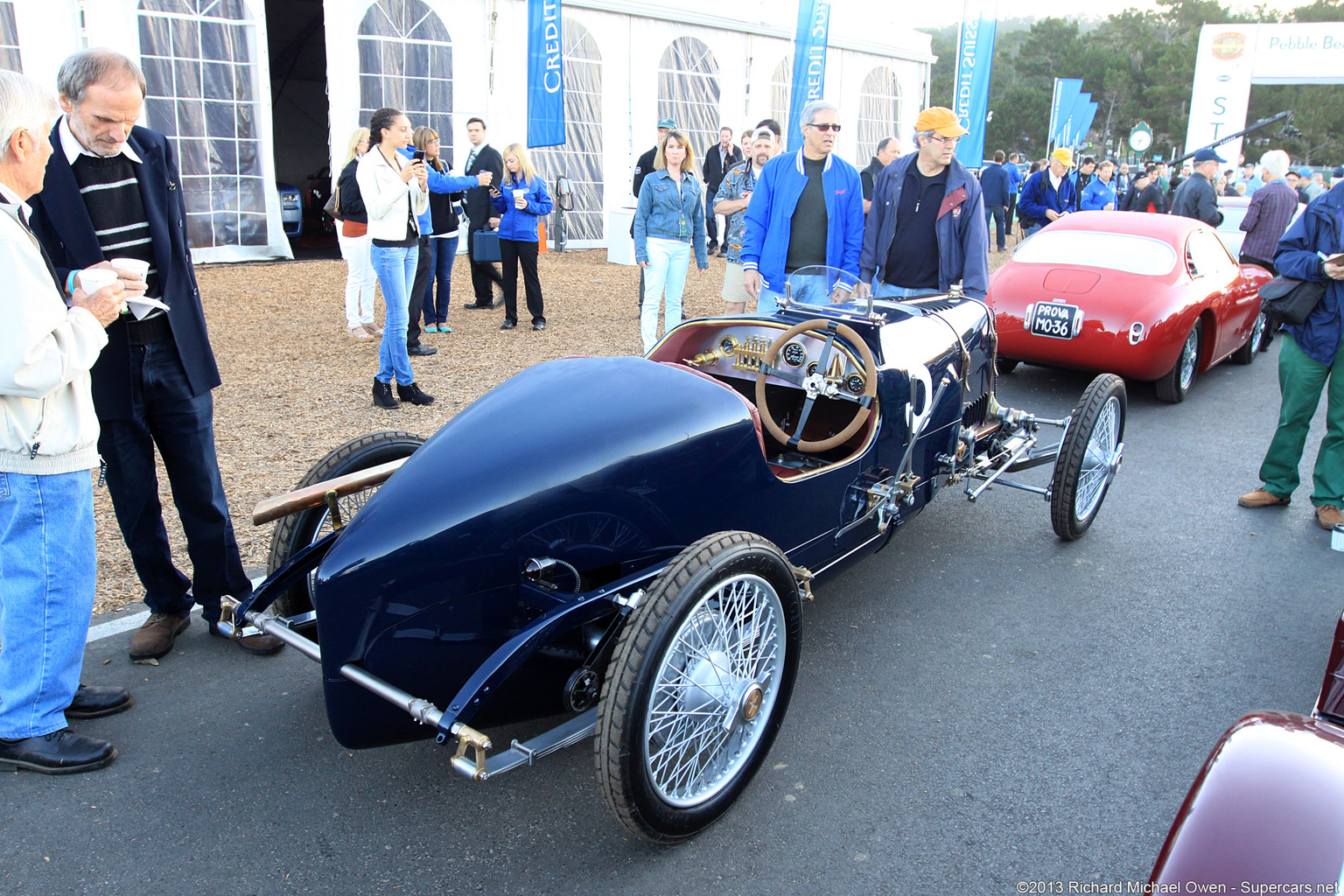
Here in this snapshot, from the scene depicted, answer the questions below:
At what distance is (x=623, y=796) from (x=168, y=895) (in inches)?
44.3

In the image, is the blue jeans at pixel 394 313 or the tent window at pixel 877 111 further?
the tent window at pixel 877 111

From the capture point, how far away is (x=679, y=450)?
8.20 feet

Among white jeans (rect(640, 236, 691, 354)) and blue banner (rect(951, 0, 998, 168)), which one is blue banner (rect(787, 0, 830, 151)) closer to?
blue banner (rect(951, 0, 998, 168))

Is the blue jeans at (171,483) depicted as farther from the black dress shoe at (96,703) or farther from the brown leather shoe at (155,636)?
the black dress shoe at (96,703)

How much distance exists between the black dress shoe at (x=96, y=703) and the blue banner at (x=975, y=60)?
48.6 feet

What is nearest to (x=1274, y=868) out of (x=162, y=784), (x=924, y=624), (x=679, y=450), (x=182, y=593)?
(x=679, y=450)

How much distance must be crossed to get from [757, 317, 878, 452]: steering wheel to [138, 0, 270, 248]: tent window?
9741mm

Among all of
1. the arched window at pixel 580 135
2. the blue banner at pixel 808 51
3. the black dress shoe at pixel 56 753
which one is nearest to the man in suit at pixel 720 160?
the blue banner at pixel 808 51

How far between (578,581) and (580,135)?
42.1 feet

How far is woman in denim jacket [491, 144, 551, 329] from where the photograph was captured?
8375 millimetres

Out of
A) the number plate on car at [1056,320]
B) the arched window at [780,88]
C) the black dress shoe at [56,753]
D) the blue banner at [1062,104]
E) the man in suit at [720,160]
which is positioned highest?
the blue banner at [1062,104]

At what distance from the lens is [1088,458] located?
14.2 feet

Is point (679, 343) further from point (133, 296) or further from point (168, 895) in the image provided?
point (168, 895)

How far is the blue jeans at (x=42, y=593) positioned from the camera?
238 centimetres
